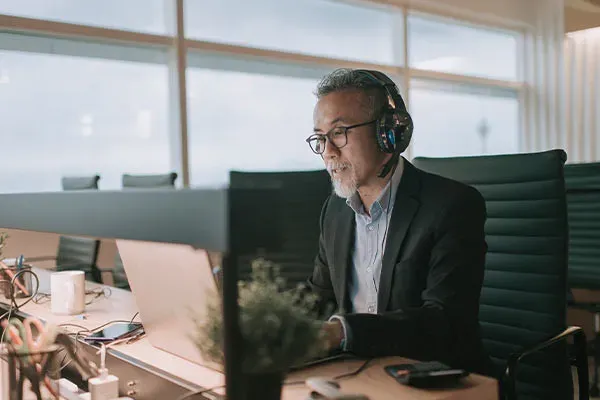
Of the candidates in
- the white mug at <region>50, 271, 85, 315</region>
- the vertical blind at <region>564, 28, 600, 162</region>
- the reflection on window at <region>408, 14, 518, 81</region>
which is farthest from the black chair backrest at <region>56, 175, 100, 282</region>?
the vertical blind at <region>564, 28, 600, 162</region>

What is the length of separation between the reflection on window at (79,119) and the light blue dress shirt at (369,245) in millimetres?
2438

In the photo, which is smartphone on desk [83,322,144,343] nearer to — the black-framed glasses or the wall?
the black-framed glasses

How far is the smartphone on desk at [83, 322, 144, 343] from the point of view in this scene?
1.30 meters

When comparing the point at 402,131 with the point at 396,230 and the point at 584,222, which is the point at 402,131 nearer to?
the point at 396,230

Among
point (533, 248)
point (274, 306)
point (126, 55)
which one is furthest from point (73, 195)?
point (126, 55)

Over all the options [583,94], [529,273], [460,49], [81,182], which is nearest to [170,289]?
[529,273]

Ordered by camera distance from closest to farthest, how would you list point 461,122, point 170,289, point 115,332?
1. point 170,289
2. point 115,332
3. point 461,122

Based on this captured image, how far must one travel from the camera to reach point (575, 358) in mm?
1698

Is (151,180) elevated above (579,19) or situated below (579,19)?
below

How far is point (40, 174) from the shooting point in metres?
3.85

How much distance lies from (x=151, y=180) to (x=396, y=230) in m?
1.81

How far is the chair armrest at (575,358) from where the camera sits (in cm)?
146

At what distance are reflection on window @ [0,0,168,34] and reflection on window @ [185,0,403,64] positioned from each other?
227 mm

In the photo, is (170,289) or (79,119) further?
(79,119)
